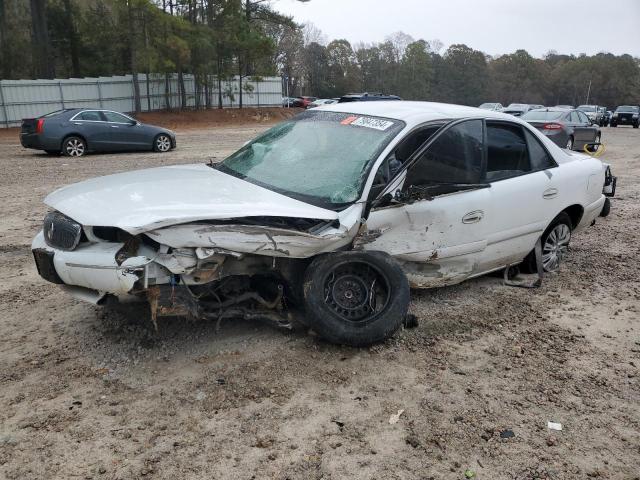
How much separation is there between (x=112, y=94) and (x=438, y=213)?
29655mm

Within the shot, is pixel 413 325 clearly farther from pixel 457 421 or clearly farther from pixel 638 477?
pixel 638 477

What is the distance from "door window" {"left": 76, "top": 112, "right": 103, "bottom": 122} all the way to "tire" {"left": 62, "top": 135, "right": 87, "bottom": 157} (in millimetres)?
566

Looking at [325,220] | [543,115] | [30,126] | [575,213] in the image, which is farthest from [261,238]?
[543,115]

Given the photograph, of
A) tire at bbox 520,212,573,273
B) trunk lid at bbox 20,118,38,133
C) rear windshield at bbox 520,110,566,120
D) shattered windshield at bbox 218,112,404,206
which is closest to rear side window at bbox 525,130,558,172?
tire at bbox 520,212,573,273

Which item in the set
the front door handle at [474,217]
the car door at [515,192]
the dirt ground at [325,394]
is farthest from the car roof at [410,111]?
the dirt ground at [325,394]

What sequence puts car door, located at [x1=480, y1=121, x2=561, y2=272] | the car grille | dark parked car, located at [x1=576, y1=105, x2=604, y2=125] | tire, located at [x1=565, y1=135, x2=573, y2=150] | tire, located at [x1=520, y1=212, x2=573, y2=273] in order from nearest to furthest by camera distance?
1. the car grille
2. car door, located at [x1=480, y1=121, x2=561, y2=272]
3. tire, located at [x1=520, y1=212, x2=573, y2=273]
4. tire, located at [x1=565, y1=135, x2=573, y2=150]
5. dark parked car, located at [x1=576, y1=105, x2=604, y2=125]

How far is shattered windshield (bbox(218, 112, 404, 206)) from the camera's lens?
3.94 metres

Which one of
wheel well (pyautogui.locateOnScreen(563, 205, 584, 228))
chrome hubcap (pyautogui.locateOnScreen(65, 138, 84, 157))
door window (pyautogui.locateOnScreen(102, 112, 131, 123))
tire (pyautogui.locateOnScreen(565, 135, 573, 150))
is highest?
door window (pyautogui.locateOnScreen(102, 112, 131, 123))

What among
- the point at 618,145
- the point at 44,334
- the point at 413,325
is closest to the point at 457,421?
the point at 413,325

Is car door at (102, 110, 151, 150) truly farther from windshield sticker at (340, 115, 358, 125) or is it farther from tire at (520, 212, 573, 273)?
tire at (520, 212, 573, 273)

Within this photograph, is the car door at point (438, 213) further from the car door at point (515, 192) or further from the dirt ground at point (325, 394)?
the dirt ground at point (325, 394)

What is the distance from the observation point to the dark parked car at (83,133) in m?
14.3

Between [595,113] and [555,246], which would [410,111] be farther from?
[595,113]

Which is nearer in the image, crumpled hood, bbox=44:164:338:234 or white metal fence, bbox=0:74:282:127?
crumpled hood, bbox=44:164:338:234
